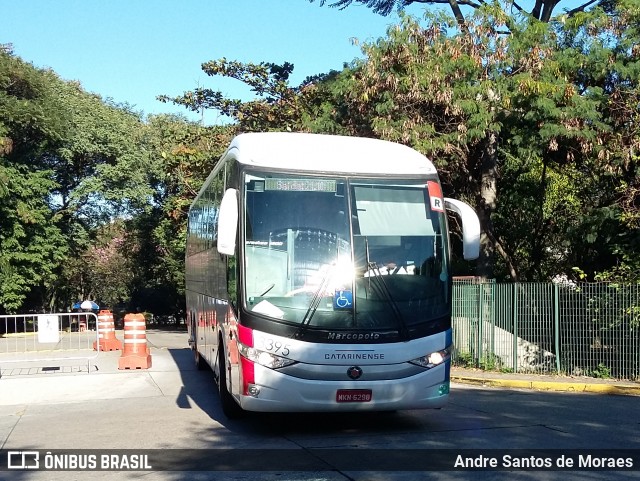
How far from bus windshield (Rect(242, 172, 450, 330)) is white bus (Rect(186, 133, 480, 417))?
0.04ft

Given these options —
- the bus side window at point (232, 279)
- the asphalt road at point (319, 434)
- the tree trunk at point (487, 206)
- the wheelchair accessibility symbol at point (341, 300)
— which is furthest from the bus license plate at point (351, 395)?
the tree trunk at point (487, 206)

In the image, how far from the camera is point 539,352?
16578 millimetres

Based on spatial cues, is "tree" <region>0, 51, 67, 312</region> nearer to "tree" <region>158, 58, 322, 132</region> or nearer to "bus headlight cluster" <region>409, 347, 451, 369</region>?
"tree" <region>158, 58, 322, 132</region>

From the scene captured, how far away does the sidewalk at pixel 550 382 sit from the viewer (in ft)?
47.5

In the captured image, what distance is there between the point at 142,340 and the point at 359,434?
9.37 metres

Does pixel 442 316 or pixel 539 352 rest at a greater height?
pixel 442 316

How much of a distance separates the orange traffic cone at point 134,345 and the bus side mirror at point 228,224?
859cm

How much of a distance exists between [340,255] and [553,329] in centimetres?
910

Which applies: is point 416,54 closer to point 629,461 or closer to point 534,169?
point 534,169

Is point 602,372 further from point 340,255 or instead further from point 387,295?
point 340,255

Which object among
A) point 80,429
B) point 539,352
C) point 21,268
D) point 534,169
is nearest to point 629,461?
point 80,429

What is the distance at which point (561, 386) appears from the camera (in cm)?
1480

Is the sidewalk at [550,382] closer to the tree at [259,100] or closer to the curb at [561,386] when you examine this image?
the curb at [561,386]

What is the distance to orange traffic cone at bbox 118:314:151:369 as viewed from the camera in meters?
16.8
